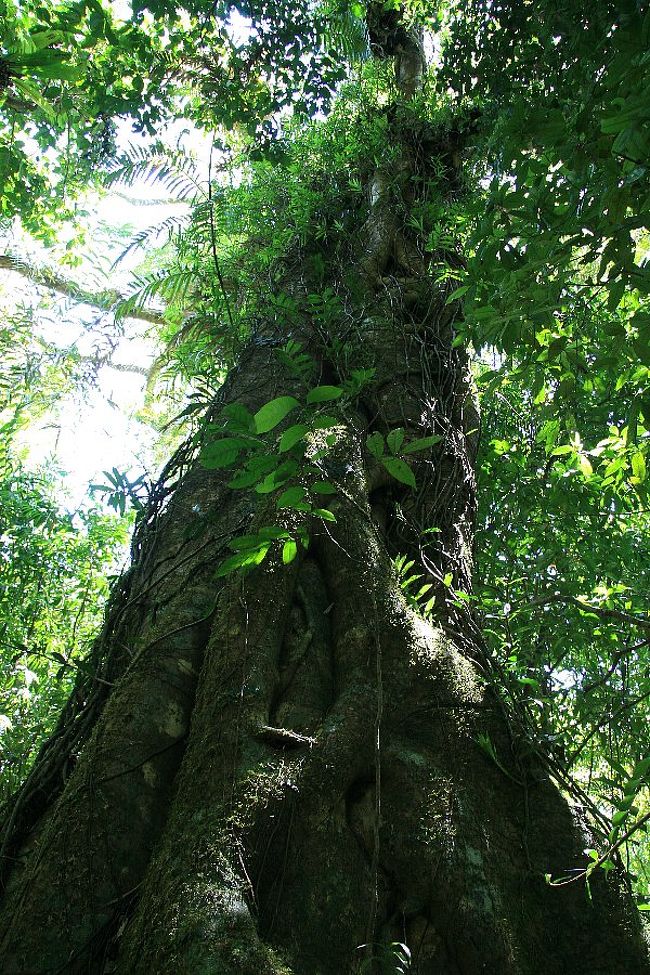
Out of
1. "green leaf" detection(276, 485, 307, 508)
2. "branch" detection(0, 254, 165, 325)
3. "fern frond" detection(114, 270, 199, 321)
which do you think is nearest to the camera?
"green leaf" detection(276, 485, 307, 508)

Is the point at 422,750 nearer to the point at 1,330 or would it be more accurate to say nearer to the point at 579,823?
the point at 579,823

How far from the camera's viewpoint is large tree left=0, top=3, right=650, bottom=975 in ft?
4.63

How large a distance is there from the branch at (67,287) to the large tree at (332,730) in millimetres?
6901

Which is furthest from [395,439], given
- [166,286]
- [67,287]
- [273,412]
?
[67,287]

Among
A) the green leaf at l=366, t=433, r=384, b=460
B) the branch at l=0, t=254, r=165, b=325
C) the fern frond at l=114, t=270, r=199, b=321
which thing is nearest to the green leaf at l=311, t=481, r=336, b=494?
the green leaf at l=366, t=433, r=384, b=460

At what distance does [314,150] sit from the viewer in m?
4.97

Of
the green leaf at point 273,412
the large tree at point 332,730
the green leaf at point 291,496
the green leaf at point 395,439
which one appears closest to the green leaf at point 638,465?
the large tree at point 332,730

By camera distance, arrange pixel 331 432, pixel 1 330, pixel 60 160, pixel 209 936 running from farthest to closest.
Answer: pixel 1 330 → pixel 60 160 → pixel 331 432 → pixel 209 936

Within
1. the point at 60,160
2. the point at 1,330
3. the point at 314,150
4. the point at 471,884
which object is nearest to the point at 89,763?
the point at 471,884

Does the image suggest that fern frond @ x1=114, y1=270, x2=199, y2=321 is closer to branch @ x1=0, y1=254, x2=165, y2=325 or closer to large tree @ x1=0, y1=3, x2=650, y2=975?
branch @ x1=0, y1=254, x2=165, y2=325

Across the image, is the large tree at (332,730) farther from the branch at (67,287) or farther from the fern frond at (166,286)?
the branch at (67,287)

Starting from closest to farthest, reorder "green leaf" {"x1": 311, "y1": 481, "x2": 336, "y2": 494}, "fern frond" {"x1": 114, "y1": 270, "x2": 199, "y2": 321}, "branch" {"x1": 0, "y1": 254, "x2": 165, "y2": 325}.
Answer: "green leaf" {"x1": 311, "y1": 481, "x2": 336, "y2": 494}, "fern frond" {"x1": 114, "y1": 270, "x2": 199, "y2": 321}, "branch" {"x1": 0, "y1": 254, "x2": 165, "y2": 325}

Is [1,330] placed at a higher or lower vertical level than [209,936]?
higher

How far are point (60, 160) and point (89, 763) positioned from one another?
5554 mm
